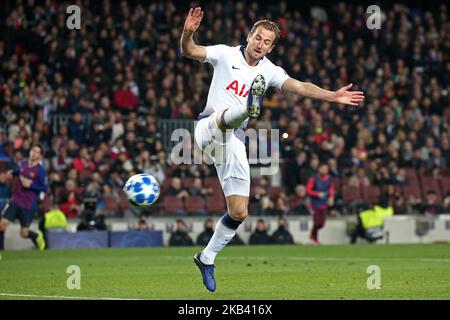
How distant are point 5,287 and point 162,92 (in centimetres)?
1595

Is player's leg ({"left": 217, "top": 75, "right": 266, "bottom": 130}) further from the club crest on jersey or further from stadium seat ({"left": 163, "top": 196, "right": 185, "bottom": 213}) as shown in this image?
stadium seat ({"left": 163, "top": 196, "right": 185, "bottom": 213})

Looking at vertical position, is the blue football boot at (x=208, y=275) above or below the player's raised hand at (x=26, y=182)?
below

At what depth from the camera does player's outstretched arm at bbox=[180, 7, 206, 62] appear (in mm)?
11219

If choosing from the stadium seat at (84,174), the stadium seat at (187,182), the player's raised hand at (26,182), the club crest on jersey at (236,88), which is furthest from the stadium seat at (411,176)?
the club crest on jersey at (236,88)

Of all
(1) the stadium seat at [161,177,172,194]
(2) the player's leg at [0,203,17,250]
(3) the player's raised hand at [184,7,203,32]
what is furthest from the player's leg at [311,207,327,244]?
(3) the player's raised hand at [184,7,203,32]

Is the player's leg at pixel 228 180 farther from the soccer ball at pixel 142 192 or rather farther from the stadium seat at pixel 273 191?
the stadium seat at pixel 273 191

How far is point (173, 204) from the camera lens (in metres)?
25.2

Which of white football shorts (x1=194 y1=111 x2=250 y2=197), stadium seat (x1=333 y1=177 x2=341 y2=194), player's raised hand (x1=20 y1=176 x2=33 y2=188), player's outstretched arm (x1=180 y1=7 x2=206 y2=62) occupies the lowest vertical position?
stadium seat (x1=333 y1=177 x2=341 y2=194)

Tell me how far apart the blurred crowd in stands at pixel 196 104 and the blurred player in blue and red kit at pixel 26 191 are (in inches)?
94.3

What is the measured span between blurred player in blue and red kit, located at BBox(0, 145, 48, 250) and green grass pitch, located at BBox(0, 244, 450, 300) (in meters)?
0.64

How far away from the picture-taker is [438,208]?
87.7 ft

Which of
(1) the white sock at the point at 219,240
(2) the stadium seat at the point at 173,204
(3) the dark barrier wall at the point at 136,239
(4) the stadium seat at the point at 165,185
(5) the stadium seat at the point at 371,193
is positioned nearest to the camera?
(1) the white sock at the point at 219,240

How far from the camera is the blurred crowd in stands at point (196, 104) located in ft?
82.8
